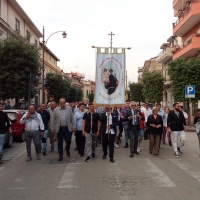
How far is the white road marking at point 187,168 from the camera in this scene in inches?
314

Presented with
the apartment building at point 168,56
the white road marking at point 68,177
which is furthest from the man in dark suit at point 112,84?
the apartment building at point 168,56

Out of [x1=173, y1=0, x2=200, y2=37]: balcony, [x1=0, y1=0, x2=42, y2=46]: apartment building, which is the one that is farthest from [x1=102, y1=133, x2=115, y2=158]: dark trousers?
[x1=173, y1=0, x2=200, y2=37]: balcony

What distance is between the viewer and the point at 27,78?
24719 mm

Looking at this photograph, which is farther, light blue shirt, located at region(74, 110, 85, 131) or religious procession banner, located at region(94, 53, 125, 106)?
religious procession banner, located at region(94, 53, 125, 106)

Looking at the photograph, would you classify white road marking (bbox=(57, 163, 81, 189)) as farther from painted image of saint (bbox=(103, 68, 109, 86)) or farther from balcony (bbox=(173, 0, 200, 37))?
balcony (bbox=(173, 0, 200, 37))

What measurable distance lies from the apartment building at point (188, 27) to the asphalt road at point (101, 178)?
59.9 ft

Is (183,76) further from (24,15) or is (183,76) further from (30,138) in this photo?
(24,15)

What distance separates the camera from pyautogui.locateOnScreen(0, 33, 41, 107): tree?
24031mm

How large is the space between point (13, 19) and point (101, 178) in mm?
28490

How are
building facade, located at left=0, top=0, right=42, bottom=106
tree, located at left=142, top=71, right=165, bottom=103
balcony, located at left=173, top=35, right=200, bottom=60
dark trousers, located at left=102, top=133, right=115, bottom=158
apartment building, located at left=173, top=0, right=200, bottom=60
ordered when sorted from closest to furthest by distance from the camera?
dark trousers, located at left=102, top=133, right=115, bottom=158 → apartment building, located at left=173, top=0, right=200, bottom=60 → balcony, located at left=173, top=35, right=200, bottom=60 → building facade, located at left=0, top=0, right=42, bottom=106 → tree, located at left=142, top=71, right=165, bottom=103

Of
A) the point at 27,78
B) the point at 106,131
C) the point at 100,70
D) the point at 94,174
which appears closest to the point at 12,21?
the point at 27,78

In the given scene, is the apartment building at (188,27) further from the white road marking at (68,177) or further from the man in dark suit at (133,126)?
the white road marking at (68,177)

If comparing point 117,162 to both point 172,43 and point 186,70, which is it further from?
point 172,43

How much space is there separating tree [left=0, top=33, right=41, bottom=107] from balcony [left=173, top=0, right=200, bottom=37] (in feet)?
44.5
